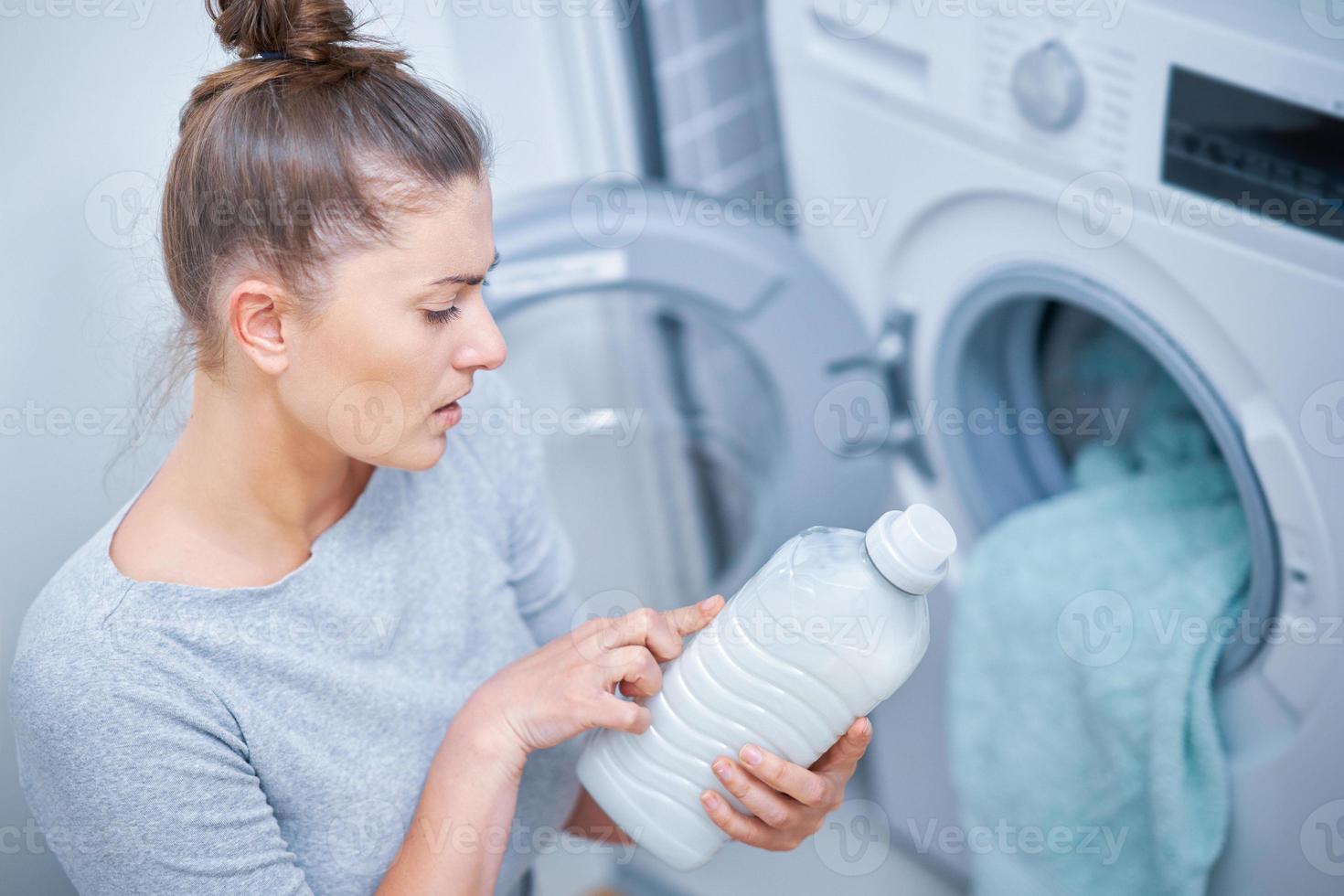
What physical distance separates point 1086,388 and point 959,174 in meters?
0.28

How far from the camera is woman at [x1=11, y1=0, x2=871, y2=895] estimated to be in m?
0.71

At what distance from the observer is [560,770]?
94cm

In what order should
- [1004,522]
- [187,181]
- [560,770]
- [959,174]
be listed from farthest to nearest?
[1004,522], [959,174], [560,770], [187,181]

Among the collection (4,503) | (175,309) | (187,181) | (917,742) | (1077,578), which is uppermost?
(187,181)

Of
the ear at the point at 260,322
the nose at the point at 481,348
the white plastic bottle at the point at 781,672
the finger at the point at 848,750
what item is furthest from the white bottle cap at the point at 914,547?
the ear at the point at 260,322

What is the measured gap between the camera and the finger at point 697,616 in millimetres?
783

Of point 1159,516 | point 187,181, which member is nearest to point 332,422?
point 187,181

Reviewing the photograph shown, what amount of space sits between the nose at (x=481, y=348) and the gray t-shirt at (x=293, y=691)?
0.16 metres

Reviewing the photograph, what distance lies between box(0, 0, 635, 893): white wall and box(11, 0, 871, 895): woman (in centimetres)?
17

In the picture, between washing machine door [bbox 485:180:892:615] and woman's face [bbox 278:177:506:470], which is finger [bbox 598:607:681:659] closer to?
woman's face [bbox 278:177:506:470]

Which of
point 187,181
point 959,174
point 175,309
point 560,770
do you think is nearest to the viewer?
point 187,181

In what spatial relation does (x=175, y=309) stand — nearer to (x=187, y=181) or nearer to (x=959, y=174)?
(x=187, y=181)

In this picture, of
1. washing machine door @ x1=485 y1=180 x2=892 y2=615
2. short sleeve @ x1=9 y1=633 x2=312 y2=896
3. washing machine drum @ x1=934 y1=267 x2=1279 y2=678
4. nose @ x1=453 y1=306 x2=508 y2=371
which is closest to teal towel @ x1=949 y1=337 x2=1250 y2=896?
washing machine drum @ x1=934 y1=267 x2=1279 y2=678

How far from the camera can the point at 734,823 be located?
0.77 meters
